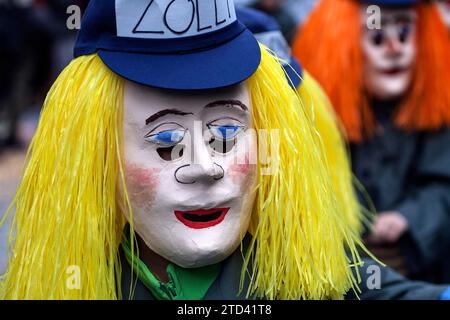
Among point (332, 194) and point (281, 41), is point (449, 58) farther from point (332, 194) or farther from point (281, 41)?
point (332, 194)

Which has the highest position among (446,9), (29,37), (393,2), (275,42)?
(29,37)

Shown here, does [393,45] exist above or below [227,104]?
above

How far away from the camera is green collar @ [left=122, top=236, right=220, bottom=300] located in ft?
5.63

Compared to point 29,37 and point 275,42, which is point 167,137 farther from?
point 29,37

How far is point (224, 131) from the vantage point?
165 centimetres

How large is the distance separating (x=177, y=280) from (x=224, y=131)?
32cm

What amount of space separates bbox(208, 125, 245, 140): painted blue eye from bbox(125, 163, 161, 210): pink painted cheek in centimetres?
13

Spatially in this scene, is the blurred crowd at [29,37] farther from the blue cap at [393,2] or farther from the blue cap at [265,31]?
the blue cap at [265,31]

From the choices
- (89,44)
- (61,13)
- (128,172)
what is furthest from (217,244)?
(61,13)

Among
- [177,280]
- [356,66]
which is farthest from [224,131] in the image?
[356,66]

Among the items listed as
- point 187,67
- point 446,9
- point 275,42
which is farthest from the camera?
point 446,9

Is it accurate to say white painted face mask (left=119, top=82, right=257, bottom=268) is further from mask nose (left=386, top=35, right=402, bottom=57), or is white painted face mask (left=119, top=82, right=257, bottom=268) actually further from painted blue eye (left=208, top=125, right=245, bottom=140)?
mask nose (left=386, top=35, right=402, bottom=57)

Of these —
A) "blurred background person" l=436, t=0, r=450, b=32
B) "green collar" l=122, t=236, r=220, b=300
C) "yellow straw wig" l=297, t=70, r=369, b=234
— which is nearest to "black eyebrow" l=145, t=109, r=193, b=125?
"green collar" l=122, t=236, r=220, b=300

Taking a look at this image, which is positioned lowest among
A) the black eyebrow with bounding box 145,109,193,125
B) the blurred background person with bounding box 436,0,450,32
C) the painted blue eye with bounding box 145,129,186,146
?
the painted blue eye with bounding box 145,129,186,146
